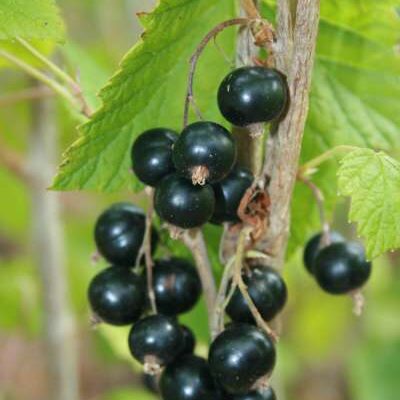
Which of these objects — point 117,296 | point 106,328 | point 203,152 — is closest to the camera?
point 203,152

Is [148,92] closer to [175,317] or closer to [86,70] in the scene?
[175,317]

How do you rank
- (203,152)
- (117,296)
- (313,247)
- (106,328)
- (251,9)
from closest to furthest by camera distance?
(203,152), (251,9), (117,296), (313,247), (106,328)

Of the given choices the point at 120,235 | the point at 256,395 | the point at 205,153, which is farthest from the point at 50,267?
the point at 205,153

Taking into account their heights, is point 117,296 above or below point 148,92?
below

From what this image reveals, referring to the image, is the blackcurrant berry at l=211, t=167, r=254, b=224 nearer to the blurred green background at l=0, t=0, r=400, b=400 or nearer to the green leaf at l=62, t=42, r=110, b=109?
the blurred green background at l=0, t=0, r=400, b=400

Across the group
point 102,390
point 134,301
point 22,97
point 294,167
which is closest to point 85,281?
point 22,97

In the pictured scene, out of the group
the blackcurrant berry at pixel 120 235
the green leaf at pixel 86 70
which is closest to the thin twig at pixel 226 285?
the blackcurrant berry at pixel 120 235
